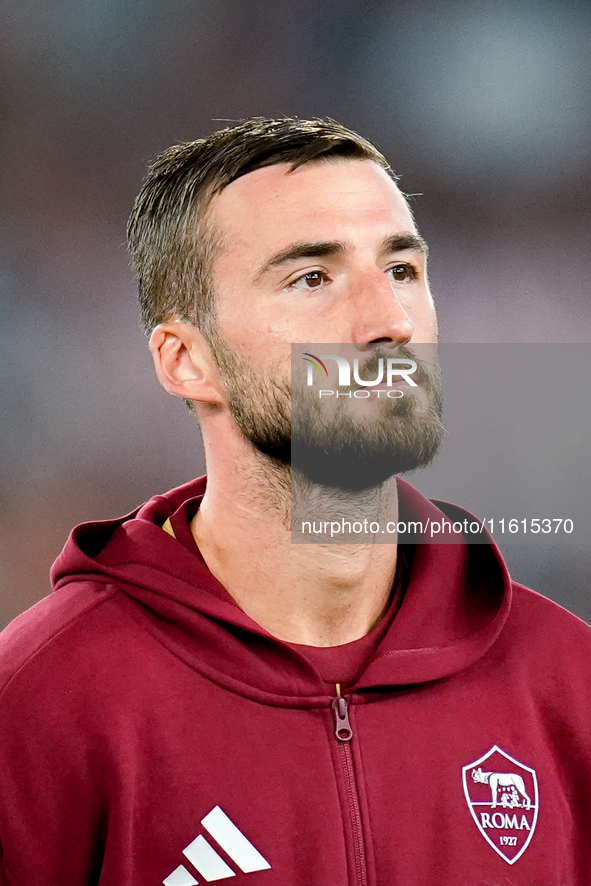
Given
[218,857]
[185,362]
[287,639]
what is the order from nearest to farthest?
[218,857] → [287,639] → [185,362]

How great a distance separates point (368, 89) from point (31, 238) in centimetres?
86

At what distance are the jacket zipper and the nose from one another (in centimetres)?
55

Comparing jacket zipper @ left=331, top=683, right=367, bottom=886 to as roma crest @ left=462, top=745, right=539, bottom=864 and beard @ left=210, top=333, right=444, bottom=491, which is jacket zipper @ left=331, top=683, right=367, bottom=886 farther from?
beard @ left=210, top=333, right=444, bottom=491

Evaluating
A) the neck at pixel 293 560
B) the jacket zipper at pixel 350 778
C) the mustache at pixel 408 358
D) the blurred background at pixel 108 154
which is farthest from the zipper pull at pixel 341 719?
the blurred background at pixel 108 154

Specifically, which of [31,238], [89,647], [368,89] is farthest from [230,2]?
[89,647]

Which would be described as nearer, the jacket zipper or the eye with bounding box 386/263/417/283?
the jacket zipper

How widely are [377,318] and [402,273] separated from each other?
180 millimetres

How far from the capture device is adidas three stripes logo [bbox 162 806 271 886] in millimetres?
1372

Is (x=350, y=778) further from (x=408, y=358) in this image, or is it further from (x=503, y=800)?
(x=408, y=358)

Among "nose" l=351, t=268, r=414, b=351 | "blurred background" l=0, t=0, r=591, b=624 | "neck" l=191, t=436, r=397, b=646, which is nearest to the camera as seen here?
"nose" l=351, t=268, r=414, b=351

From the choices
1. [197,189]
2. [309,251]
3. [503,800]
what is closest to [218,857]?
[503,800]

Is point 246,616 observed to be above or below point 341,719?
above

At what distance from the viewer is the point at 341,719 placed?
145 centimetres

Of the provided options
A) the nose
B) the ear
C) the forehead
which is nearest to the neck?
the ear
